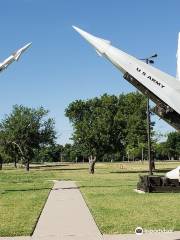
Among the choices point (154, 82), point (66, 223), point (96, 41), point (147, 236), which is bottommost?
point (147, 236)

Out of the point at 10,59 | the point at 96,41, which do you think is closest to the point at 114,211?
the point at 96,41

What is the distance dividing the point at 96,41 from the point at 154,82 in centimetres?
189

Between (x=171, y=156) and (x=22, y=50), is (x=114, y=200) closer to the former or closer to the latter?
(x=22, y=50)

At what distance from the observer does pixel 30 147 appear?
77.6 meters

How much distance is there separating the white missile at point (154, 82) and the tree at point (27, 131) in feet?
210

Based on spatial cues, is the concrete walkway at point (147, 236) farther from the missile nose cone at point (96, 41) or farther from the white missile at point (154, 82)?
the missile nose cone at point (96, 41)

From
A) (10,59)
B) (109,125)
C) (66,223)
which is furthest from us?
(109,125)

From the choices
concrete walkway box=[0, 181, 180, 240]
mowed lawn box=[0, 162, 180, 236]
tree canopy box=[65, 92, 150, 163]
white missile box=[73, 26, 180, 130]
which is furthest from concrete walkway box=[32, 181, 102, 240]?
tree canopy box=[65, 92, 150, 163]

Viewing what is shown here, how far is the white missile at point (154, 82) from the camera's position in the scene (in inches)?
475

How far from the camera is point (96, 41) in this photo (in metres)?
13.0

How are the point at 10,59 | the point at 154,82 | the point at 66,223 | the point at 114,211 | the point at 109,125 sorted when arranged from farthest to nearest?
1. the point at 109,125
2. the point at 10,59
3. the point at 114,211
4. the point at 66,223
5. the point at 154,82

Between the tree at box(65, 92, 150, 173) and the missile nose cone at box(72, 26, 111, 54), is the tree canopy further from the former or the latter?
the missile nose cone at box(72, 26, 111, 54)

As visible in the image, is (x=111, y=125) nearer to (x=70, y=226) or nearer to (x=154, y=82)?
(x=70, y=226)

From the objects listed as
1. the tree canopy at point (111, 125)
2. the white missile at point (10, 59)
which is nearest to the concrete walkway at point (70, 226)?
the white missile at point (10, 59)
